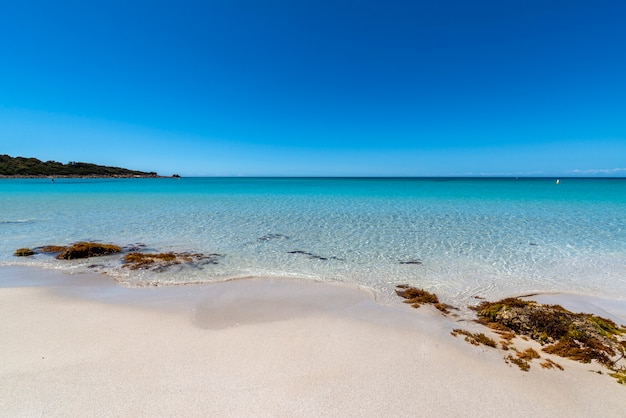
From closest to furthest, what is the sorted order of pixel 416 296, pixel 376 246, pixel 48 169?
pixel 416 296 → pixel 376 246 → pixel 48 169

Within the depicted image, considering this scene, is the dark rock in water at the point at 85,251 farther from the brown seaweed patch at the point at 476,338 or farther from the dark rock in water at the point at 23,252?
the brown seaweed patch at the point at 476,338

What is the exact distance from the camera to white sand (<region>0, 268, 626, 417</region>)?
312 centimetres

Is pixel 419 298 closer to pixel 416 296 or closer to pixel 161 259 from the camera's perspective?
pixel 416 296

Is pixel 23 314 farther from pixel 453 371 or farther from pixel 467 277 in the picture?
pixel 467 277

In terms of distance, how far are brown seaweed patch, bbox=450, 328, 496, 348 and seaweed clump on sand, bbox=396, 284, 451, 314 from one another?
0.86 m

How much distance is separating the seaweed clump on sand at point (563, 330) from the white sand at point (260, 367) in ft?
0.94

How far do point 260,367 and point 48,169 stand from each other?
144984 mm

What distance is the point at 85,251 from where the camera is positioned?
29.1ft

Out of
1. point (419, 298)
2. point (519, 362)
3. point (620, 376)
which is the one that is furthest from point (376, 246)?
point (620, 376)

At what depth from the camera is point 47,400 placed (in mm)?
3109

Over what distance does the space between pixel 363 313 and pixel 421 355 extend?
5.05 feet

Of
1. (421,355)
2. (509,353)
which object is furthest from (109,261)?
(509,353)

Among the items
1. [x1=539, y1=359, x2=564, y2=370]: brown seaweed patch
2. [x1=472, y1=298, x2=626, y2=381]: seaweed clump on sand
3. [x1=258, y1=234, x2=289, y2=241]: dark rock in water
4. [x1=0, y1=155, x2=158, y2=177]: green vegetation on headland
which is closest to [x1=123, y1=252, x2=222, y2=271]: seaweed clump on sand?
[x1=258, y1=234, x2=289, y2=241]: dark rock in water

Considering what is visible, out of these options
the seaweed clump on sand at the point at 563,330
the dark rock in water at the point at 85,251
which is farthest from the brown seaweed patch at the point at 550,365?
the dark rock in water at the point at 85,251
